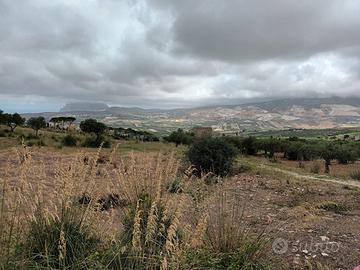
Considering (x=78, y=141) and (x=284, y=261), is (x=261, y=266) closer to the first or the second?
(x=284, y=261)

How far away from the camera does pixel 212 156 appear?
18406 mm

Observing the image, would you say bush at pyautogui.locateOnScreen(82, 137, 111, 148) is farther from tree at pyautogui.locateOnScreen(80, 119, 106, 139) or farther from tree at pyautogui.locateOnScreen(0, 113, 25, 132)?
tree at pyautogui.locateOnScreen(0, 113, 25, 132)

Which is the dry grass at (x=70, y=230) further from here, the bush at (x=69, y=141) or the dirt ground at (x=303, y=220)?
the bush at (x=69, y=141)

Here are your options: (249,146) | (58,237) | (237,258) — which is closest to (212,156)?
(237,258)

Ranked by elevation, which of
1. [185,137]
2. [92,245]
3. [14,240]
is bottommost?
[185,137]

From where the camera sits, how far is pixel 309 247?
6660 millimetres

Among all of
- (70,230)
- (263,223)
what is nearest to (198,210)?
(70,230)

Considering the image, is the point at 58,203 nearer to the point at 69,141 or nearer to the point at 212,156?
the point at 212,156

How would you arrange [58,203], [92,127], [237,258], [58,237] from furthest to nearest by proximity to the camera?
1. [92,127]
2. [237,258]
3. [58,203]
4. [58,237]

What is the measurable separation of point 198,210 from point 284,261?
159 centimetres

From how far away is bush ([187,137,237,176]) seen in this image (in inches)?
715

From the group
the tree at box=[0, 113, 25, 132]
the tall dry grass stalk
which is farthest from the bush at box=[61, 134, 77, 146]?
the tall dry grass stalk

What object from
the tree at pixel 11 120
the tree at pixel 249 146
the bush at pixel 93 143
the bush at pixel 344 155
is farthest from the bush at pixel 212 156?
the tree at pixel 11 120

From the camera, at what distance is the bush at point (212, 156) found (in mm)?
18172
